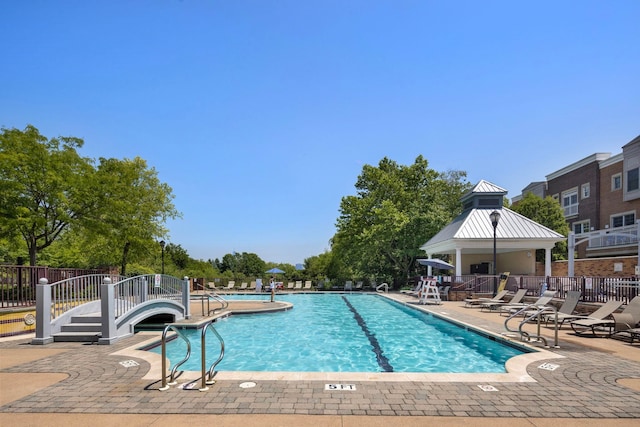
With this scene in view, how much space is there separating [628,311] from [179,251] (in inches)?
1823

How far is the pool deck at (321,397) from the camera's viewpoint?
4.41 meters

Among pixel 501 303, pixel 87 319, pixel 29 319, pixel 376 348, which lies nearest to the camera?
pixel 87 319

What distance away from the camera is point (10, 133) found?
17531 mm

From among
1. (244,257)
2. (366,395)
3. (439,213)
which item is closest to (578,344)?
(366,395)

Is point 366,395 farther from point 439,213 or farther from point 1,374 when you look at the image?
point 439,213

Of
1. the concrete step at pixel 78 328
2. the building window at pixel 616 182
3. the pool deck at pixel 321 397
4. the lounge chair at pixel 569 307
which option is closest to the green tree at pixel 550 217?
the building window at pixel 616 182

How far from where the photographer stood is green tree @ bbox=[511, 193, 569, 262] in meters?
31.1

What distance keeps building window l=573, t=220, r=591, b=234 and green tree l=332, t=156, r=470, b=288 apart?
33.9 feet

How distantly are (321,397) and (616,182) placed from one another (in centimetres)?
3474

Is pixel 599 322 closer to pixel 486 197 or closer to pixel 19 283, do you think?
pixel 19 283

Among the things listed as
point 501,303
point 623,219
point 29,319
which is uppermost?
point 623,219

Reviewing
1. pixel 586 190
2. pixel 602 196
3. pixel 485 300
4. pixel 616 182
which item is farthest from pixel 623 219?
pixel 485 300

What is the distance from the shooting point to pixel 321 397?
5.11 m

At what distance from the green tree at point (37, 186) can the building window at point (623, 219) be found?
36.1 metres
